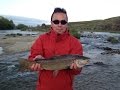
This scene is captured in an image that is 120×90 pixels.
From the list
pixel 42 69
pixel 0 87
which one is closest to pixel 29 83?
pixel 0 87

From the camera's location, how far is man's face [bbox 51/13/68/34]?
5633mm

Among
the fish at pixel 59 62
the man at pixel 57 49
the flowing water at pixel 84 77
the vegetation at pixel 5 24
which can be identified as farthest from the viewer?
the vegetation at pixel 5 24

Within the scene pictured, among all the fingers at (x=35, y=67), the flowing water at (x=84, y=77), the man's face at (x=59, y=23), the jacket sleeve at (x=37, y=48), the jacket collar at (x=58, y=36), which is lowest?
the flowing water at (x=84, y=77)

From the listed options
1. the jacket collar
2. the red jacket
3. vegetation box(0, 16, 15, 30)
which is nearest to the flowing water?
the red jacket

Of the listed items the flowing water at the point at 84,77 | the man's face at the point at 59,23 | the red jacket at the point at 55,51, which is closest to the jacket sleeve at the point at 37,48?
the red jacket at the point at 55,51

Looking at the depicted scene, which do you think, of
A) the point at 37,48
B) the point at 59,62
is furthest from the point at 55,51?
the point at 37,48

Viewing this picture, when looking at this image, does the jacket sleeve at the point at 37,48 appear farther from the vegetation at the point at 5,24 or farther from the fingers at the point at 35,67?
the vegetation at the point at 5,24

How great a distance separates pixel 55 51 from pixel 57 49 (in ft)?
0.20

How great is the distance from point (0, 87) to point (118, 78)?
701 centimetres

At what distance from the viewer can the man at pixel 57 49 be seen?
5574 mm

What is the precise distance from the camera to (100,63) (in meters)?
21.3

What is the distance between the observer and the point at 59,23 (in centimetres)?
561

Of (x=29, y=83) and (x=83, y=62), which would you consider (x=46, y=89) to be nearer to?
(x=83, y=62)

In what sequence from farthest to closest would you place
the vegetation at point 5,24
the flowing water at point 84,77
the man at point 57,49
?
1. the vegetation at point 5,24
2. the flowing water at point 84,77
3. the man at point 57,49
